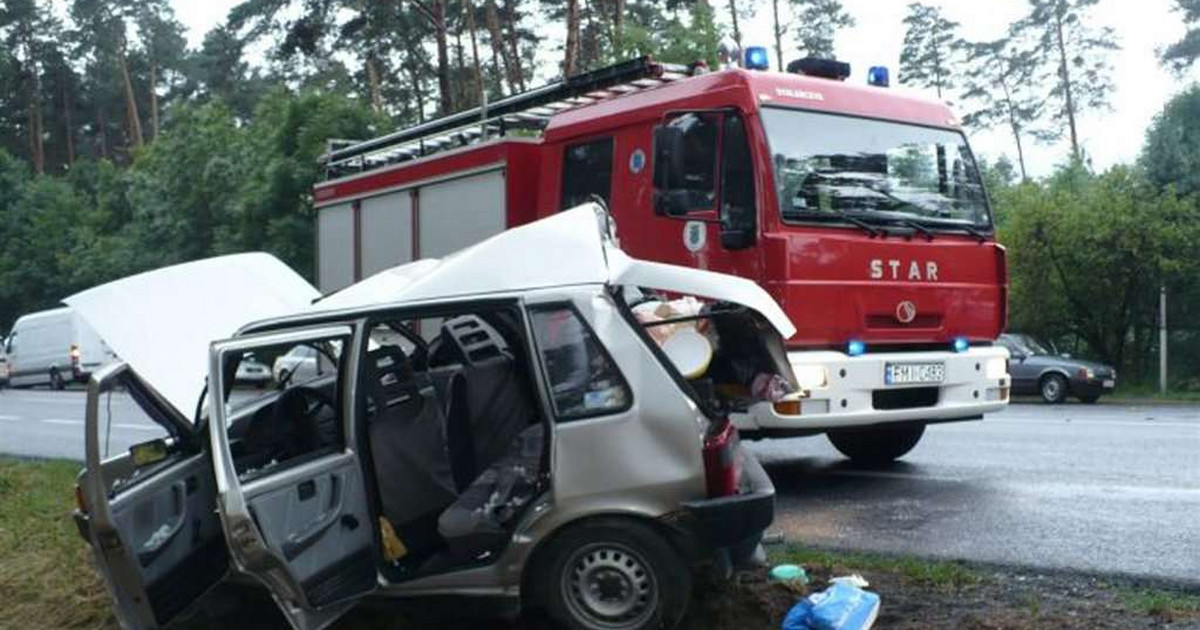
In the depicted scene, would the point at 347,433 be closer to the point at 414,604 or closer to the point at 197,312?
the point at 414,604

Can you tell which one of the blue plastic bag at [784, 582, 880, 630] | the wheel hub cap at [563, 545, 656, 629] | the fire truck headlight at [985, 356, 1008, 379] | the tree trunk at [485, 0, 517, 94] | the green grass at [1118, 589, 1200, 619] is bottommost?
the green grass at [1118, 589, 1200, 619]

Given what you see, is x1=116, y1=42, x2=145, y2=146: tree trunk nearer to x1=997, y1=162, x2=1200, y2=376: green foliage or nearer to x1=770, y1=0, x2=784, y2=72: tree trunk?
x1=770, y1=0, x2=784, y2=72: tree trunk

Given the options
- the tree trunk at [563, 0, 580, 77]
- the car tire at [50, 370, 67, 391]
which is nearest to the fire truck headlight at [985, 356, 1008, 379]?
the tree trunk at [563, 0, 580, 77]

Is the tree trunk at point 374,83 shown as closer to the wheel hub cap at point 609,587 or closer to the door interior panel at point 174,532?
the door interior panel at point 174,532

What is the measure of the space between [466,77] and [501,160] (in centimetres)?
2566

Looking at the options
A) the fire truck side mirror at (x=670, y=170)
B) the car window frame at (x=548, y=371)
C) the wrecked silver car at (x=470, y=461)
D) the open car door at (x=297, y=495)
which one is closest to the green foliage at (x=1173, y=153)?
the fire truck side mirror at (x=670, y=170)

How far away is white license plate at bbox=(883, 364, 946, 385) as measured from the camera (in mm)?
8164

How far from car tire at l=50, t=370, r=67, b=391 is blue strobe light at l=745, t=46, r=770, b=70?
3183 cm

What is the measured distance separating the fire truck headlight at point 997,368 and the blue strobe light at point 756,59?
265cm

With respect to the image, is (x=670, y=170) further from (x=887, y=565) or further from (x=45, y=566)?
(x=45, y=566)

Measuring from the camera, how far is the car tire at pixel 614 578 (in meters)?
4.93

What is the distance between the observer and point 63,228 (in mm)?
50500

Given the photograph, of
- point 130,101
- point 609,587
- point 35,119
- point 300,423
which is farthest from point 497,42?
point 35,119

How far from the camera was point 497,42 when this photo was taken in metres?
30.5
